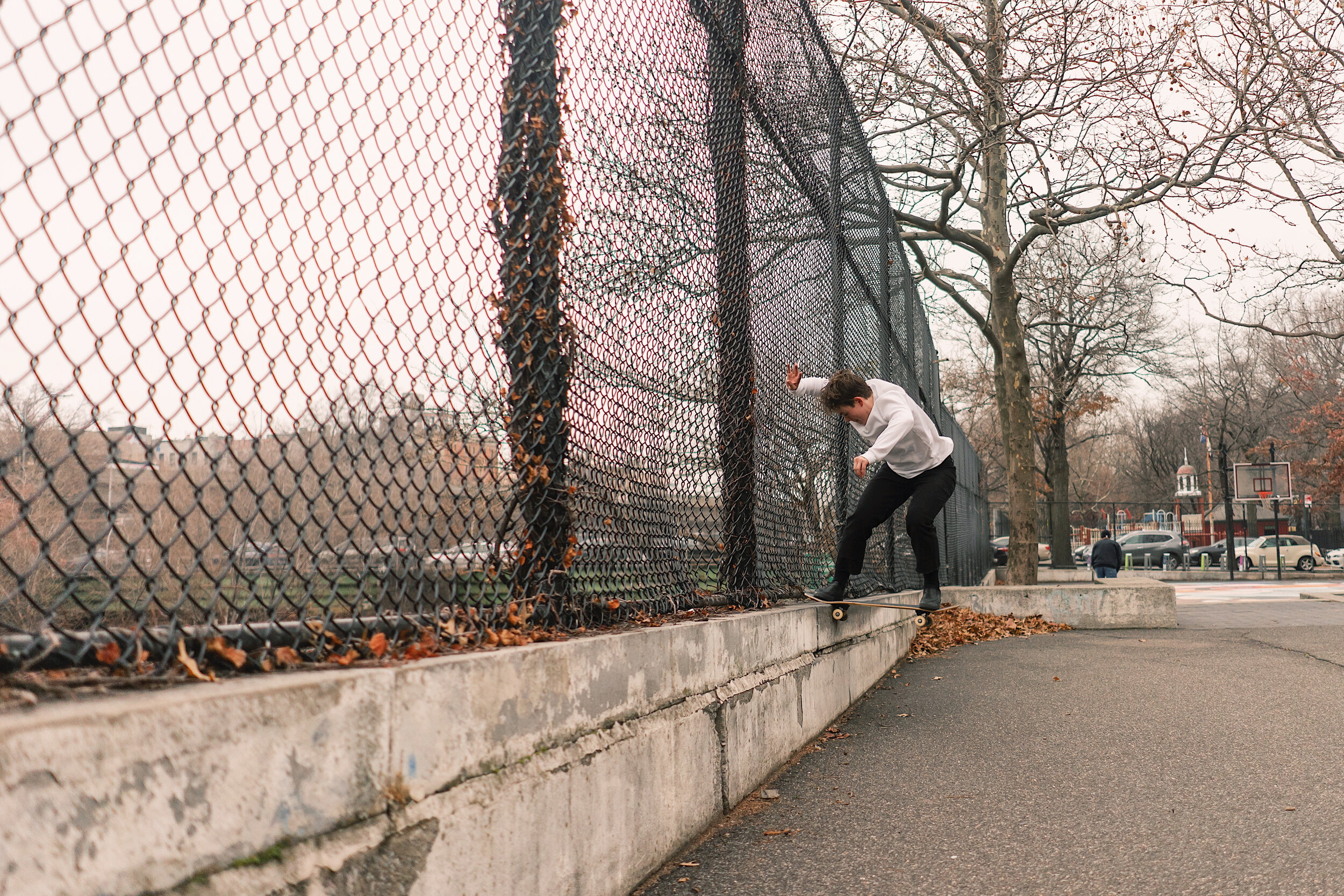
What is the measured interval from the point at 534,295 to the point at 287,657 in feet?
4.48

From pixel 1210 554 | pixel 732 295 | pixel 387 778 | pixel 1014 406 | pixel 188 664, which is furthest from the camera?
pixel 1210 554

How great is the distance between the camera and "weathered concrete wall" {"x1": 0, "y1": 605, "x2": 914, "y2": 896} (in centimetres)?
130

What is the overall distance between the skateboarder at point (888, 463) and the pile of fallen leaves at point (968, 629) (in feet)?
9.24

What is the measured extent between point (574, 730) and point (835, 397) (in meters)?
3.49

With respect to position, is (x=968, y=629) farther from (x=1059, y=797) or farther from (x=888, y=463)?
(x=1059, y=797)

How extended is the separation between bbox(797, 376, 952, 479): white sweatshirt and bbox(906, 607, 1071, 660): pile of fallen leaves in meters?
2.97

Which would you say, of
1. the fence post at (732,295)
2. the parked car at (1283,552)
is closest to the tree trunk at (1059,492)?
the parked car at (1283,552)

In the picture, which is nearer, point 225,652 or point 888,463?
point 225,652

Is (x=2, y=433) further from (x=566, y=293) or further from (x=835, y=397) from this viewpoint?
(x=835, y=397)

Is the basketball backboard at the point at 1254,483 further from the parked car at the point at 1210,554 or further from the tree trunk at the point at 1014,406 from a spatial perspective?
the tree trunk at the point at 1014,406

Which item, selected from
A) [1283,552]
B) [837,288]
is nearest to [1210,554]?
[1283,552]

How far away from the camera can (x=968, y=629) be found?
10227mm

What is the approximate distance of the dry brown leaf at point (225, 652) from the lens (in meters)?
1.78

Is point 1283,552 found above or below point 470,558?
below
